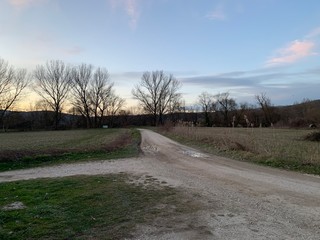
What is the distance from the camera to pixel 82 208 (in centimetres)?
735

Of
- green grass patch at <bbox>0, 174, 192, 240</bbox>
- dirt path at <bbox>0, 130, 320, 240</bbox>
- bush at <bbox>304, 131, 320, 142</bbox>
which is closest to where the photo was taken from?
dirt path at <bbox>0, 130, 320, 240</bbox>

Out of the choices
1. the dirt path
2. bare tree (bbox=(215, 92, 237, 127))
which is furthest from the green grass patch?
bare tree (bbox=(215, 92, 237, 127))

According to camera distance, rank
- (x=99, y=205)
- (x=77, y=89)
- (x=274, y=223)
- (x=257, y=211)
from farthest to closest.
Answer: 1. (x=77, y=89)
2. (x=99, y=205)
3. (x=257, y=211)
4. (x=274, y=223)

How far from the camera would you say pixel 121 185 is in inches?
396

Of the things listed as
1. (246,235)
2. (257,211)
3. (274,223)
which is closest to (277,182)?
(257,211)

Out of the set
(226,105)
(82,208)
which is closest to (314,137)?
(82,208)

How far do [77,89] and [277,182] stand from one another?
90.4 m

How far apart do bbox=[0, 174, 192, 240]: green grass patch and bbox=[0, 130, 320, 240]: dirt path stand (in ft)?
2.03

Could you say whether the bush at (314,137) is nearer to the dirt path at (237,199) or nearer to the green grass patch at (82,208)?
the dirt path at (237,199)

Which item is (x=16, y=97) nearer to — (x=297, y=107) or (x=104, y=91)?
(x=104, y=91)

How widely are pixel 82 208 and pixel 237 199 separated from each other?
3732 millimetres

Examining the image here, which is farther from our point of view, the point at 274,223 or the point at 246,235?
the point at 274,223

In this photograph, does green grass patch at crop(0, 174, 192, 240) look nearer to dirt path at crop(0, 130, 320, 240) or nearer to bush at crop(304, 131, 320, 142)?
dirt path at crop(0, 130, 320, 240)

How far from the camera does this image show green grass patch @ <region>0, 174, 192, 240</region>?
5875 mm
